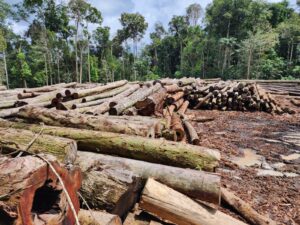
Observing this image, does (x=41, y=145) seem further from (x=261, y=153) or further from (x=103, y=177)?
(x=261, y=153)

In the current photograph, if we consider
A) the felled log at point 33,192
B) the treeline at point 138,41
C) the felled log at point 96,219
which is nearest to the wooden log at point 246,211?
the felled log at point 96,219

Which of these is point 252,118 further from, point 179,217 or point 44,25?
point 44,25

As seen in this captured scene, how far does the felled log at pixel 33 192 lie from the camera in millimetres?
1531

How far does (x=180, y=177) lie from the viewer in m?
2.73

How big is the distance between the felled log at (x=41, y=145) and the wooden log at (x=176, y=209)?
37.9 inches

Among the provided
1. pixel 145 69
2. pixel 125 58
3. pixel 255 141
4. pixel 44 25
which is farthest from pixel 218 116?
pixel 125 58

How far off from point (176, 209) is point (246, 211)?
3.81ft

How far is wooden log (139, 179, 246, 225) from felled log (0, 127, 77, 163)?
3.16 ft

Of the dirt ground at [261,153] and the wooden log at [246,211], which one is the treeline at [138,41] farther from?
the wooden log at [246,211]

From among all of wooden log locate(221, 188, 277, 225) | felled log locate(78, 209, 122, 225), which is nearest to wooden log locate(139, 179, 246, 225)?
felled log locate(78, 209, 122, 225)

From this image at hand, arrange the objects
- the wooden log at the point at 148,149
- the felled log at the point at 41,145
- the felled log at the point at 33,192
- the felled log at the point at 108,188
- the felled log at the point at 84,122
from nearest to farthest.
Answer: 1. the felled log at the point at 33,192
2. the felled log at the point at 108,188
3. the felled log at the point at 41,145
4. the wooden log at the point at 148,149
5. the felled log at the point at 84,122

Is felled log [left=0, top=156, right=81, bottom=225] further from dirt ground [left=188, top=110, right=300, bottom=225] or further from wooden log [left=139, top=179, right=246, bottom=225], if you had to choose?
dirt ground [left=188, top=110, right=300, bottom=225]

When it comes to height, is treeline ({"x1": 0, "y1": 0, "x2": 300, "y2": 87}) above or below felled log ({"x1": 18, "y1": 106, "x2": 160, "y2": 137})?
above

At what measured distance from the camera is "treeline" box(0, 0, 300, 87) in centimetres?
3206
